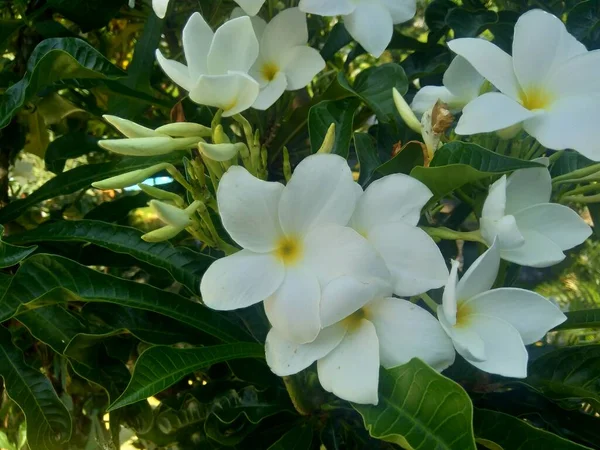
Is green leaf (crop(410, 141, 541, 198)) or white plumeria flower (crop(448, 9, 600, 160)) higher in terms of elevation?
white plumeria flower (crop(448, 9, 600, 160))

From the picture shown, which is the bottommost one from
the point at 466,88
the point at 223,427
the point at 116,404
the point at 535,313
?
the point at 223,427

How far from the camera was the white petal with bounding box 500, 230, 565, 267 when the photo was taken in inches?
18.8

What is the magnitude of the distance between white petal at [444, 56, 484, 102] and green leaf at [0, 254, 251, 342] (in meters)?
0.35

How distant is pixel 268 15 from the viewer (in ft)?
2.43

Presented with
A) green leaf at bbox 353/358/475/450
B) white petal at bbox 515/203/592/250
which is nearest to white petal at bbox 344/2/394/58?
white petal at bbox 515/203/592/250

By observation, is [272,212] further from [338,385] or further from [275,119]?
[275,119]

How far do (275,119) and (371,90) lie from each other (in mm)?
196

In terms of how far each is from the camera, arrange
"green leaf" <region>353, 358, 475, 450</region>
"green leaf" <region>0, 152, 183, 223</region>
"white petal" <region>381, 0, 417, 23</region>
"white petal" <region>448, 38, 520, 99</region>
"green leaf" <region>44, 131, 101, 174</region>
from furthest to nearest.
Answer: "green leaf" <region>44, 131, 101, 174</region> → "green leaf" <region>0, 152, 183, 223</region> → "white petal" <region>381, 0, 417, 23</region> → "white petal" <region>448, 38, 520, 99</region> → "green leaf" <region>353, 358, 475, 450</region>

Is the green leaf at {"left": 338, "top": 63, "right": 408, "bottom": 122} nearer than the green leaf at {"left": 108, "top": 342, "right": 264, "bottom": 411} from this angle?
No

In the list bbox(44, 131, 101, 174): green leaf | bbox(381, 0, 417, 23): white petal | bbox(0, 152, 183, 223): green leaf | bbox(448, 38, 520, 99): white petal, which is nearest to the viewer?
bbox(448, 38, 520, 99): white petal

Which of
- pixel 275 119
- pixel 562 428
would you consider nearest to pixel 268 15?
pixel 275 119

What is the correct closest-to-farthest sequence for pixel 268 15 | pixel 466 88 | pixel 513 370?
1. pixel 513 370
2. pixel 466 88
3. pixel 268 15

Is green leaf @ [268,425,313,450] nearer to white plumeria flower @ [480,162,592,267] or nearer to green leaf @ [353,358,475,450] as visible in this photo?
green leaf @ [353,358,475,450]

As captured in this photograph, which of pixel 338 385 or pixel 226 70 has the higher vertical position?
pixel 226 70
